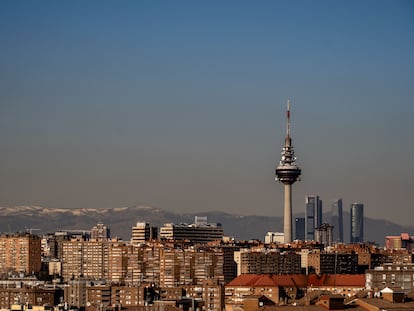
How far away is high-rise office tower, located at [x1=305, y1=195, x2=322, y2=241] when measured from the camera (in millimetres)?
184875

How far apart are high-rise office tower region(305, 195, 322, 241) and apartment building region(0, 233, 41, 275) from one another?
204ft

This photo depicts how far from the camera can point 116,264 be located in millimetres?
113375

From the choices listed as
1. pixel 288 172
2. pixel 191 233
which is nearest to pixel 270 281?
pixel 288 172

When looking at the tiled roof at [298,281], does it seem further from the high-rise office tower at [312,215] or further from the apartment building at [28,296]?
the high-rise office tower at [312,215]

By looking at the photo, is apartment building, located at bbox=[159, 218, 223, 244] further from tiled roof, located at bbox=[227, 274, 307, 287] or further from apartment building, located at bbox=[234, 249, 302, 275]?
tiled roof, located at bbox=[227, 274, 307, 287]

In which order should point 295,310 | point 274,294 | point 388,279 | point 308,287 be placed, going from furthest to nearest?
point 308,287 → point 274,294 → point 388,279 → point 295,310

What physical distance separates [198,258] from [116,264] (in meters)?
8.27

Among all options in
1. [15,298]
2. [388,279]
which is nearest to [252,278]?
[15,298]

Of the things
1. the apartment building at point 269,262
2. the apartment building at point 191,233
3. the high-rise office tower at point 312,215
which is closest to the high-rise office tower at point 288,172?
the apartment building at point 269,262

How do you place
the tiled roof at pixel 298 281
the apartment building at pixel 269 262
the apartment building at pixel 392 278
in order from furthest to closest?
the apartment building at pixel 269 262
the tiled roof at pixel 298 281
the apartment building at pixel 392 278

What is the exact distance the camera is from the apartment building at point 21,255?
389 ft

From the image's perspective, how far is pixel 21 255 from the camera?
120 m

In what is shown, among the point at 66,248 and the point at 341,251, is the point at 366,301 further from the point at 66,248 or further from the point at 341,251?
the point at 66,248

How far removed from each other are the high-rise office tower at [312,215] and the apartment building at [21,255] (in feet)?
204
